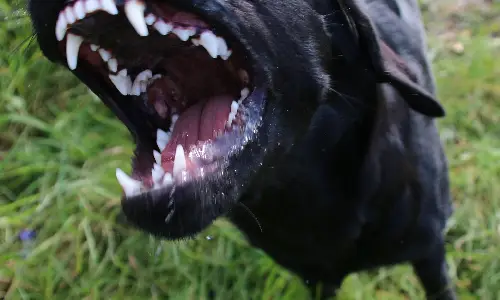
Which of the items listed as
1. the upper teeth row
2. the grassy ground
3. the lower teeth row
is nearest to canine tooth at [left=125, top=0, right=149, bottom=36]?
the upper teeth row

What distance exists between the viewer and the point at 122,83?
1.27 metres

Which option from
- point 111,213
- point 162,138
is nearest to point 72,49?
point 162,138

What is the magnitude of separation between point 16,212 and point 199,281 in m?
0.85

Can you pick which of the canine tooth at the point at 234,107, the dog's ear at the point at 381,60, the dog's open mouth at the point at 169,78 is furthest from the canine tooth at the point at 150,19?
the dog's ear at the point at 381,60

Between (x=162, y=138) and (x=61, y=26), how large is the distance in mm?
341

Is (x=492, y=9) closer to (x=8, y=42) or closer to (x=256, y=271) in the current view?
(x=256, y=271)

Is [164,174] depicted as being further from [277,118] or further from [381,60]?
[381,60]

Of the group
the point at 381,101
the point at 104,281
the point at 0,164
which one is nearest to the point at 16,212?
the point at 0,164

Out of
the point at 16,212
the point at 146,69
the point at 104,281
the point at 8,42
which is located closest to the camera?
the point at 146,69

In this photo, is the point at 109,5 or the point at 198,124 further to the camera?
the point at 198,124

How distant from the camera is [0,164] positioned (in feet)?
8.09

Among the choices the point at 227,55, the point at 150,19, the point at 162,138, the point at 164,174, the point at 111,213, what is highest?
the point at 150,19

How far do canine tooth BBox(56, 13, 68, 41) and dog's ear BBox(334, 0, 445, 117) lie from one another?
1.86 ft

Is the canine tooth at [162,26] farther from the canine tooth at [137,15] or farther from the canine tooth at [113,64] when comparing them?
the canine tooth at [113,64]
